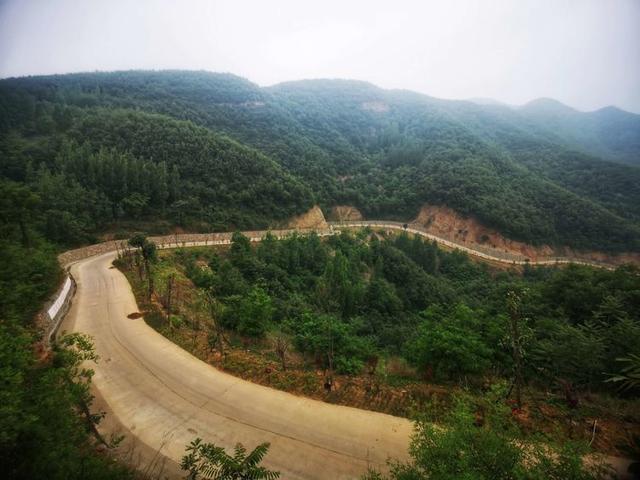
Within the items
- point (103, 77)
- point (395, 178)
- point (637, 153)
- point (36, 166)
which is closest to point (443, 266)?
point (395, 178)

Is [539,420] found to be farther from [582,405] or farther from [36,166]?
[36,166]

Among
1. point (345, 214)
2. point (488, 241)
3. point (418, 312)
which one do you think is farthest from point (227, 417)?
point (488, 241)

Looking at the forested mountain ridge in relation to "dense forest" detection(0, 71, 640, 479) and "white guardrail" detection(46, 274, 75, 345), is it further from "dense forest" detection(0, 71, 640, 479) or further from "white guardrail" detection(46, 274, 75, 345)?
"white guardrail" detection(46, 274, 75, 345)

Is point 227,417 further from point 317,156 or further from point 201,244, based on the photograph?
point 317,156

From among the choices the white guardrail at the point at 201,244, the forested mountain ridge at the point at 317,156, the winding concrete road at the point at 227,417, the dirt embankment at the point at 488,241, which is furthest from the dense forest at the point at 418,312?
the dirt embankment at the point at 488,241

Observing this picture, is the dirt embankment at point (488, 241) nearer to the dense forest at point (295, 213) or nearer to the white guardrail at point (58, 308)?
the dense forest at point (295, 213)

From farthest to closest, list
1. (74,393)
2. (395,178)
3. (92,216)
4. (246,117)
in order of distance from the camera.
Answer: (246,117), (395,178), (92,216), (74,393)

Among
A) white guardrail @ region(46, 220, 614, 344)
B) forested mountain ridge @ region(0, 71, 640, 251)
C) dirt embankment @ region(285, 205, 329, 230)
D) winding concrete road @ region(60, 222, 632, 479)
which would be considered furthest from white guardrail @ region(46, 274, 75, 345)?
dirt embankment @ region(285, 205, 329, 230)
